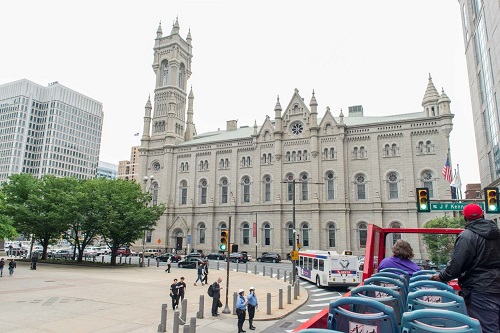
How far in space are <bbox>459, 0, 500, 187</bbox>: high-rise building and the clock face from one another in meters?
24.7

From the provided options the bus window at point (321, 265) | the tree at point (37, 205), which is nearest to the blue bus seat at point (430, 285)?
the bus window at point (321, 265)

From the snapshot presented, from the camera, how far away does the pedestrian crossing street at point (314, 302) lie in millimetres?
15646

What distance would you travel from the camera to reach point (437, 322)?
3078mm

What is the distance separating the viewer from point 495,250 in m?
3.96

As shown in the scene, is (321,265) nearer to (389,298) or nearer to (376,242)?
(376,242)

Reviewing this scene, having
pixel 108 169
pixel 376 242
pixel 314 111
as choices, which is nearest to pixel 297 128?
pixel 314 111

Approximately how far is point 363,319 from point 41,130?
14867 cm

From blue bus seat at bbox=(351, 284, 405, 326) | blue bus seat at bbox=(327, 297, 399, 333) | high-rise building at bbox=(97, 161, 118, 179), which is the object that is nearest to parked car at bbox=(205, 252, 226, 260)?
blue bus seat at bbox=(351, 284, 405, 326)

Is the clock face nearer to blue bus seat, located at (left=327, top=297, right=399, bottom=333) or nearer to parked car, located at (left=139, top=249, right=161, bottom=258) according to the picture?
parked car, located at (left=139, top=249, right=161, bottom=258)

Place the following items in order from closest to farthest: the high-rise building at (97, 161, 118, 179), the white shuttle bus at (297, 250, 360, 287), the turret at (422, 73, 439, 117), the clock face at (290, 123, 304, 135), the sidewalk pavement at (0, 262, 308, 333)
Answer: the sidewalk pavement at (0, 262, 308, 333), the white shuttle bus at (297, 250, 360, 287), the turret at (422, 73, 439, 117), the clock face at (290, 123, 304, 135), the high-rise building at (97, 161, 118, 179)

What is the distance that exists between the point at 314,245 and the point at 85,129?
12101 centimetres

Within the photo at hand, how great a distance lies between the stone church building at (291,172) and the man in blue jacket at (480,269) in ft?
118

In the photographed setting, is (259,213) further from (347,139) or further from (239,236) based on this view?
(347,139)

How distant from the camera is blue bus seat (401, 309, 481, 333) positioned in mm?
2611
